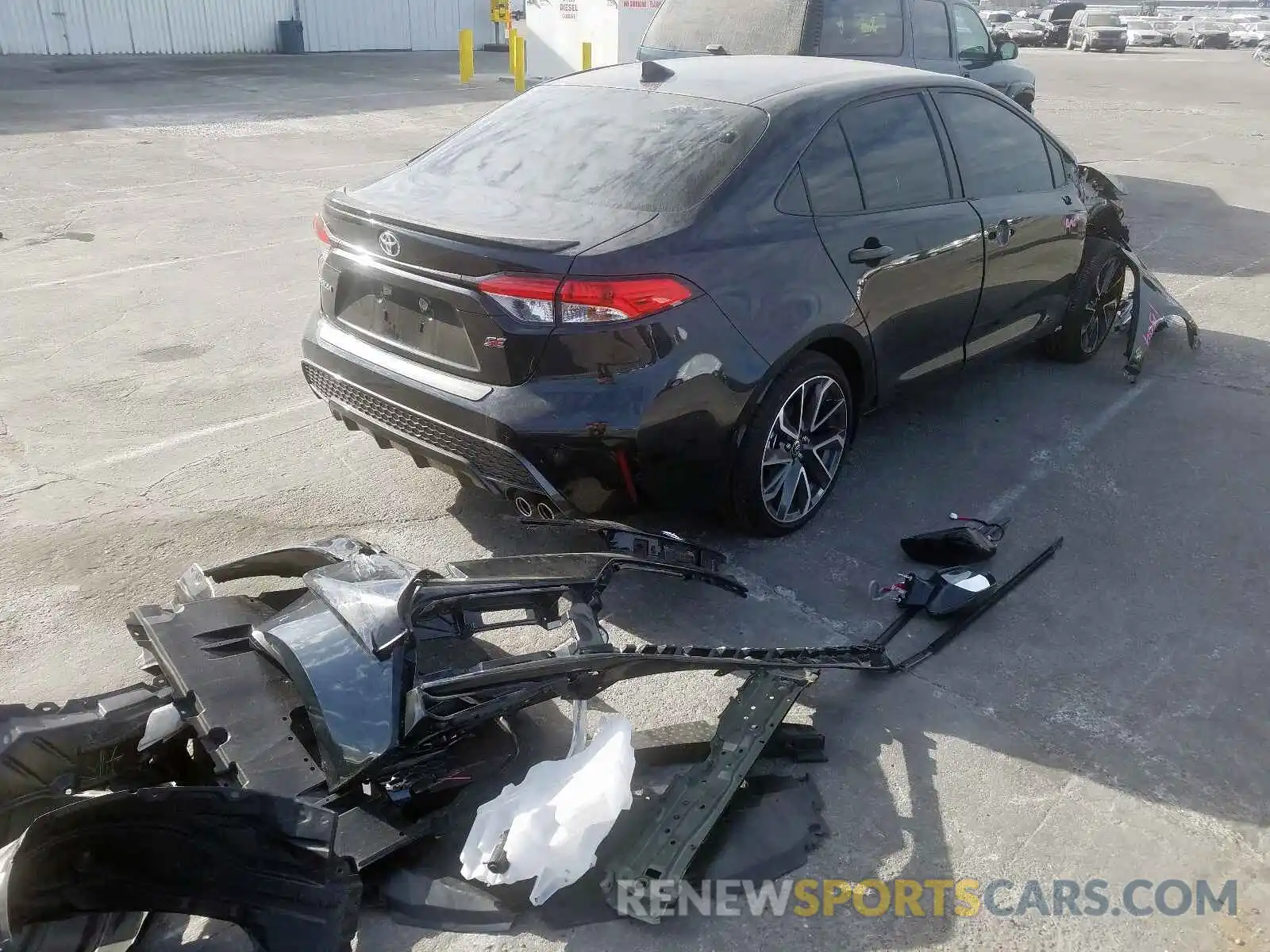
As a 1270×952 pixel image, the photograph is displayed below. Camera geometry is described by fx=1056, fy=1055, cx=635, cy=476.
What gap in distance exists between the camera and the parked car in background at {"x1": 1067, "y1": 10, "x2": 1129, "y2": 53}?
117ft

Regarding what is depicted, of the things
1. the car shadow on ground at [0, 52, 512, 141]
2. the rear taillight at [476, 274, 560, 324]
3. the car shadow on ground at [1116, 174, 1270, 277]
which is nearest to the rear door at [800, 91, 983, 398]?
the rear taillight at [476, 274, 560, 324]

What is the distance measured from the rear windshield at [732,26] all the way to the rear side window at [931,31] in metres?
1.44

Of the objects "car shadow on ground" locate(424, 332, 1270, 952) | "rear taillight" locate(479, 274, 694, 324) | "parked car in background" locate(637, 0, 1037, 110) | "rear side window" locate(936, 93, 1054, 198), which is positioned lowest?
"car shadow on ground" locate(424, 332, 1270, 952)

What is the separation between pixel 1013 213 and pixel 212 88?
17.6 meters

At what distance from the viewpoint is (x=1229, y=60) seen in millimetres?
33281

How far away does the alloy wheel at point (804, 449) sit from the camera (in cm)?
411

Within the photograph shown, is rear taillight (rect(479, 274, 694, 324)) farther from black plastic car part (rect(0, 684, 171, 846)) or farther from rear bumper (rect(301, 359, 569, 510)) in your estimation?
black plastic car part (rect(0, 684, 171, 846))

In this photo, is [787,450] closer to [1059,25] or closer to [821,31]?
[821,31]

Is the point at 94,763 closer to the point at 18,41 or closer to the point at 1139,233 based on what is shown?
the point at 1139,233

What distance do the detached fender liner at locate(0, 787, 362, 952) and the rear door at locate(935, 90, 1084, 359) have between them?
154 inches

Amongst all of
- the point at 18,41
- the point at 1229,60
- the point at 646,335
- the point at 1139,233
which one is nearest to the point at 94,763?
the point at 646,335

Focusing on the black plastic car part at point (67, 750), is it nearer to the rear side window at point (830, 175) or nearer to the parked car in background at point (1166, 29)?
the rear side window at point (830, 175)

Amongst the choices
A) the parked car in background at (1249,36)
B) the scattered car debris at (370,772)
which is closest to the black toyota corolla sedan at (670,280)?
the scattered car debris at (370,772)

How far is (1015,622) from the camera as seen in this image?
3.87 meters
